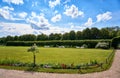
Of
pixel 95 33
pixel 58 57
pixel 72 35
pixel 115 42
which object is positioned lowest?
pixel 58 57

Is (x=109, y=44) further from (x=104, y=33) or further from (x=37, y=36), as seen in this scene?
(x=37, y=36)

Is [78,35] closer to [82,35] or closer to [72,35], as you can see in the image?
[82,35]

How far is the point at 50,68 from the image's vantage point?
14.2 m

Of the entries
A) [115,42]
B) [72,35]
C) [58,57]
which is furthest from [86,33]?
[58,57]

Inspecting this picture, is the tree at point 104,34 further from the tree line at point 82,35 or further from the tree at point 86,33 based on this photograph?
the tree at point 86,33

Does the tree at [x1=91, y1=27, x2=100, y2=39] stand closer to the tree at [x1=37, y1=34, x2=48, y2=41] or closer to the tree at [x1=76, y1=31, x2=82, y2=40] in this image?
the tree at [x1=76, y1=31, x2=82, y2=40]

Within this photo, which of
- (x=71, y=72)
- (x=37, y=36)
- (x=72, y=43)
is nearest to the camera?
(x=71, y=72)

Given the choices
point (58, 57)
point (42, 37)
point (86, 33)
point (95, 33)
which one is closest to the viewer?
point (58, 57)

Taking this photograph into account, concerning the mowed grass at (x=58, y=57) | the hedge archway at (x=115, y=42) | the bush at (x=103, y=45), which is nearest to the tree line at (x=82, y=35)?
the hedge archway at (x=115, y=42)

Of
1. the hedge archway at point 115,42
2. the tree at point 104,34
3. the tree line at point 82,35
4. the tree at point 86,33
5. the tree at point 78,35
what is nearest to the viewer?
the hedge archway at point 115,42

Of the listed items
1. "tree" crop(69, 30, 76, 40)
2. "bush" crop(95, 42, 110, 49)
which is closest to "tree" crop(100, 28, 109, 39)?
"tree" crop(69, 30, 76, 40)

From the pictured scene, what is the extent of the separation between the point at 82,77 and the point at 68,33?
81456mm

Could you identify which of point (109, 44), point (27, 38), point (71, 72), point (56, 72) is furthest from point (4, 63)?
point (27, 38)

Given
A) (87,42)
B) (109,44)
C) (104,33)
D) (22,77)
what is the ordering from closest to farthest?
(22,77), (109,44), (87,42), (104,33)
